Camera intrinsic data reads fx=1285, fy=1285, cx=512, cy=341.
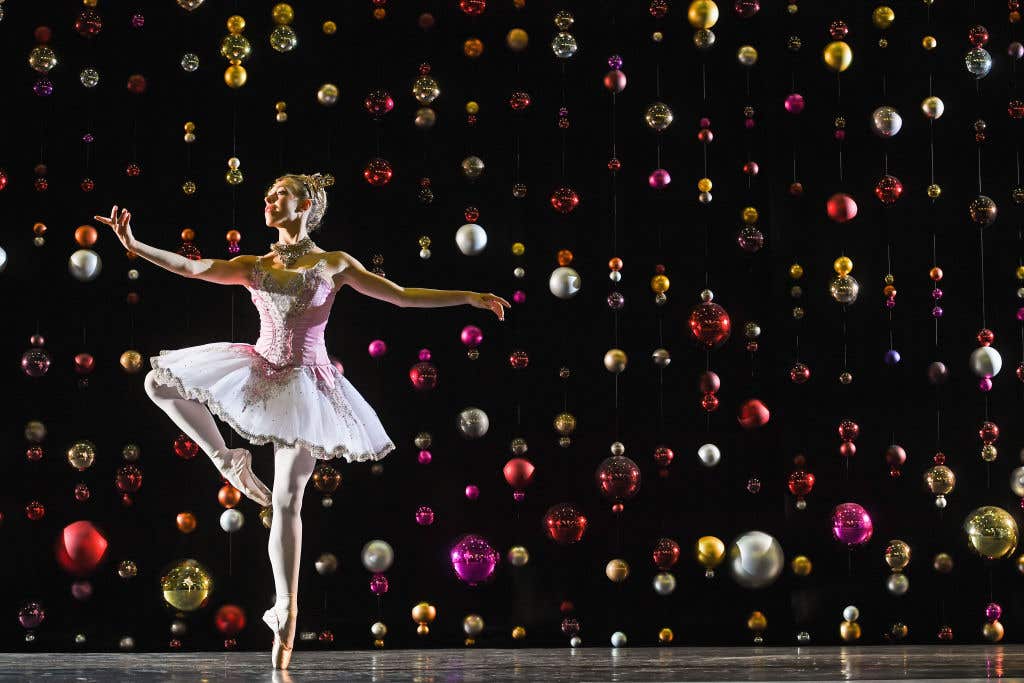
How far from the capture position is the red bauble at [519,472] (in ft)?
16.0

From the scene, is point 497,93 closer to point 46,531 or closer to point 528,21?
point 528,21

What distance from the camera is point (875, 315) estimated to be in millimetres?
5359

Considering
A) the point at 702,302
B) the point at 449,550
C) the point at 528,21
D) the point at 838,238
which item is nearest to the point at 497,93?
the point at 528,21

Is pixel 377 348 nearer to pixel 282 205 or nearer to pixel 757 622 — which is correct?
pixel 282 205

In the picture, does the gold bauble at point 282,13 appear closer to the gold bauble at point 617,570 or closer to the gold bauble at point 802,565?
the gold bauble at point 617,570

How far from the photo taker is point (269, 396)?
3.80m

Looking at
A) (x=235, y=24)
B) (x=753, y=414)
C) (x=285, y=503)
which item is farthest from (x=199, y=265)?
(x=753, y=414)

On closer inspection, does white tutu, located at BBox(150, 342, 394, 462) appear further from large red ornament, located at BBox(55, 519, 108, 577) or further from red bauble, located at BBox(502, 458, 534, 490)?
large red ornament, located at BBox(55, 519, 108, 577)

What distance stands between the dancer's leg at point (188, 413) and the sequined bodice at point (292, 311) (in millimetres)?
261

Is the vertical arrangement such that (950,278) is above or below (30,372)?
above

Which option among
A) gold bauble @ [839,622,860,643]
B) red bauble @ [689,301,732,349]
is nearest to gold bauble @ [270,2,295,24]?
red bauble @ [689,301,732,349]

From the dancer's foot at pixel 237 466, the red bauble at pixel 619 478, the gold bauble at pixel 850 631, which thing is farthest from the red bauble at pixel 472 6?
the gold bauble at pixel 850 631

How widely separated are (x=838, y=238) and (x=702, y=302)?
0.75 metres

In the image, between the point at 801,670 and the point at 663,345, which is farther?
the point at 663,345
